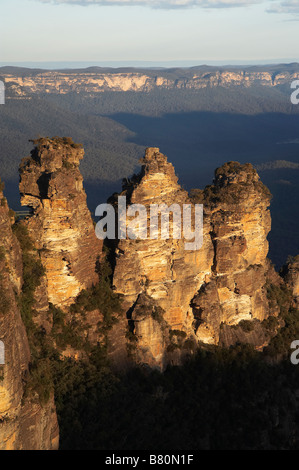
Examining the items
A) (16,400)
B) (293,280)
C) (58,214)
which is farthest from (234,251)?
(16,400)

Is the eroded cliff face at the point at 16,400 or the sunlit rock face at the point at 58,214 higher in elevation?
the sunlit rock face at the point at 58,214

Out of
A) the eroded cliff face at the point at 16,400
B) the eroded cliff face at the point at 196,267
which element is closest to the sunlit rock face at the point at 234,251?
the eroded cliff face at the point at 196,267

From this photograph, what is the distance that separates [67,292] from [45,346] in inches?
135

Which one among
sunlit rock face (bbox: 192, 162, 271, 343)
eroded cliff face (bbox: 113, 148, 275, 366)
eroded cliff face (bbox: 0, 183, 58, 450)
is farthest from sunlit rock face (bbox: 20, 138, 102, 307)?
sunlit rock face (bbox: 192, 162, 271, 343)

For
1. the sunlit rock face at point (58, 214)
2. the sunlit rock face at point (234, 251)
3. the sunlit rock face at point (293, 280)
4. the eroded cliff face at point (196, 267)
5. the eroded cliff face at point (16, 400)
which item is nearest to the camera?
the eroded cliff face at point (16, 400)

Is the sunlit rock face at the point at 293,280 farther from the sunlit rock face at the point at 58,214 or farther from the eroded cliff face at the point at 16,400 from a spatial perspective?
the eroded cliff face at the point at 16,400

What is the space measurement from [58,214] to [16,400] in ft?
33.2

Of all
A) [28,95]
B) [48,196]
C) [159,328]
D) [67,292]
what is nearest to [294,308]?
[159,328]

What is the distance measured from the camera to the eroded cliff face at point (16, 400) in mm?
19828

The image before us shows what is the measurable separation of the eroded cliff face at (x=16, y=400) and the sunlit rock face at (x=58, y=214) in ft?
14.4

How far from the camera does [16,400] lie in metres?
20.2

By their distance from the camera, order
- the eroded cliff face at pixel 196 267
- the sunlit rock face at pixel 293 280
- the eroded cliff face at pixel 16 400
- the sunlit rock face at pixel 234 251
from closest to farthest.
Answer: the eroded cliff face at pixel 16 400
the eroded cliff face at pixel 196 267
the sunlit rock face at pixel 234 251
the sunlit rock face at pixel 293 280

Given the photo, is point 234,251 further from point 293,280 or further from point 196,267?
point 293,280
